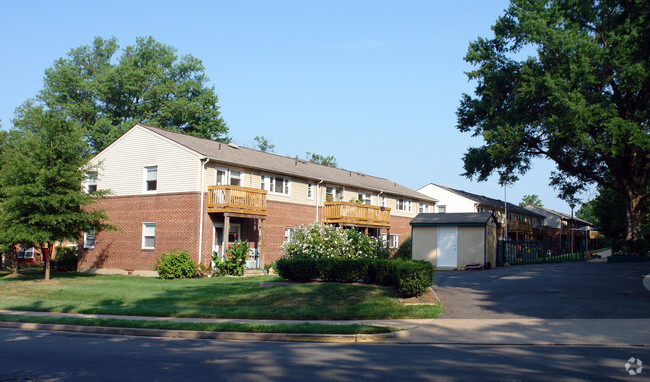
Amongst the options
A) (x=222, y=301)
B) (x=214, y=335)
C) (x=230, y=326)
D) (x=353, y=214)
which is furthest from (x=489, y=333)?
(x=353, y=214)

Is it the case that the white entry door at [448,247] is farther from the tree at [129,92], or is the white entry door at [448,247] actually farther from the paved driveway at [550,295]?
the tree at [129,92]

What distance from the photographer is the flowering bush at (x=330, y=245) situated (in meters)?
18.7

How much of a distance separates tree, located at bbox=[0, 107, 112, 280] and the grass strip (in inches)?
393

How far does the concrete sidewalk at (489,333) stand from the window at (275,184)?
18714mm

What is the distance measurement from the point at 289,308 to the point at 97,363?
673 cm

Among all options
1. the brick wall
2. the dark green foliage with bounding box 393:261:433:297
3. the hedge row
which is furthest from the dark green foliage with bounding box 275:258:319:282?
the brick wall

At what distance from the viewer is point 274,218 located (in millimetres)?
31375

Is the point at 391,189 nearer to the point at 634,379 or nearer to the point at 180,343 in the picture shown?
the point at 180,343

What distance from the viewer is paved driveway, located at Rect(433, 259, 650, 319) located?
43.3 ft

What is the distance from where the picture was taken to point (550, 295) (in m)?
15.5

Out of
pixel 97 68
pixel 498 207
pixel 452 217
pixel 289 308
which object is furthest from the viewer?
pixel 498 207

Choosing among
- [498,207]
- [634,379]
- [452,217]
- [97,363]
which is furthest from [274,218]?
[498,207]

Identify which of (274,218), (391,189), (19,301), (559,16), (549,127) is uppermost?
(559,16)

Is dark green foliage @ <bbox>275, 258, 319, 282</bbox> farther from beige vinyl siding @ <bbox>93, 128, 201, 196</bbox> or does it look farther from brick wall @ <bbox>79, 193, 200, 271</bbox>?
beige vinyl siding @ <bbox>93, 128, 201, 196</bbox>
